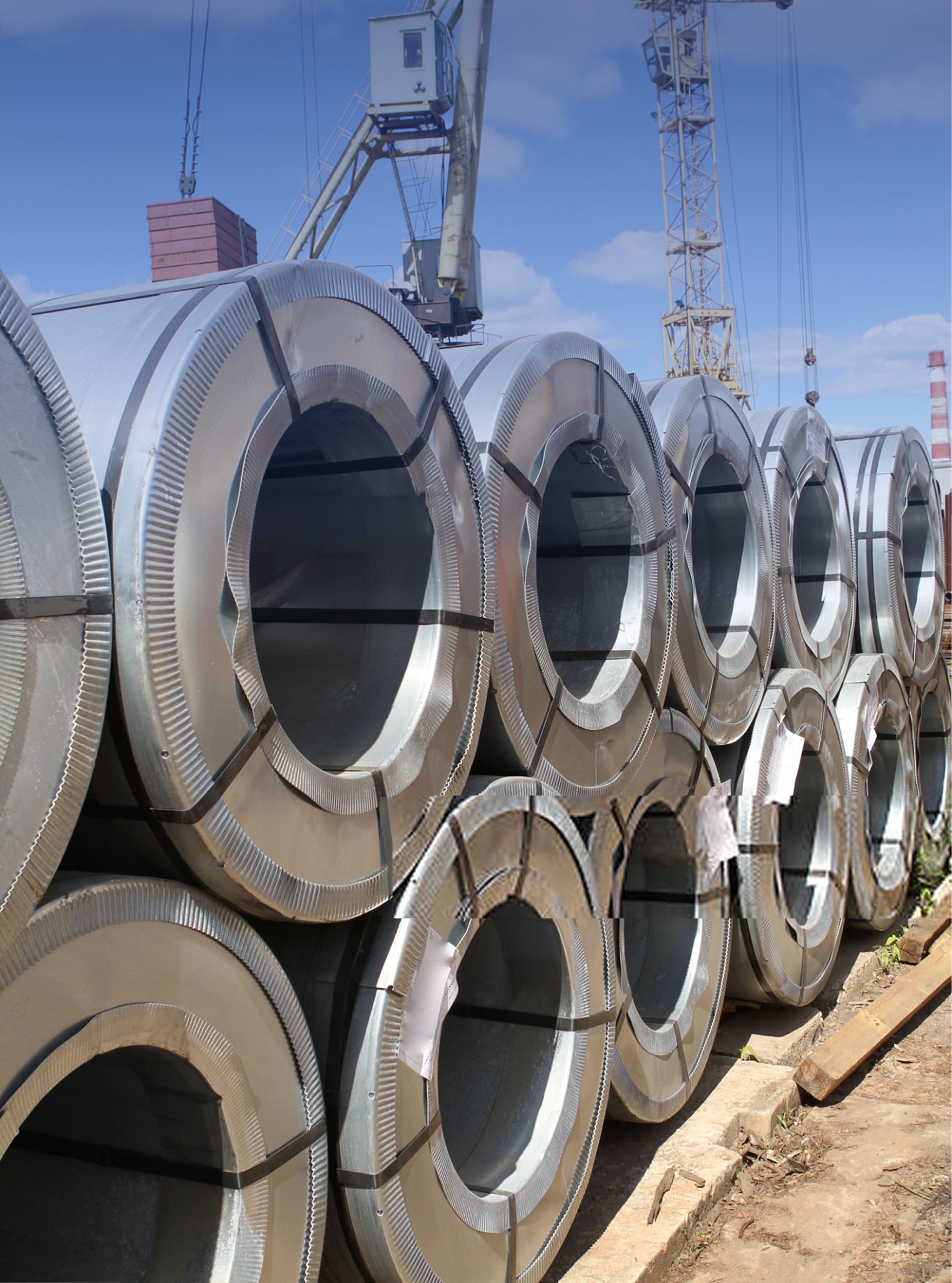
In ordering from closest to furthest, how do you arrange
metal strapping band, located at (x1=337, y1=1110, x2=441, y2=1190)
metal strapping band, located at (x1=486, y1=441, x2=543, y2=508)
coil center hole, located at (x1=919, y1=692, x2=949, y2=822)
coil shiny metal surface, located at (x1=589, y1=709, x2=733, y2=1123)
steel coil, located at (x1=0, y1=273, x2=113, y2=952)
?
steel coil, located at (x1=0, y1=273, x2=113, y2=952), metal strapping band, located at (x1=337, y1=1110, x2=441, y2=1190), metal strapping band, located at (x1=486, y1=441, x2=543, y2=508), coil shiny metal surface, located at (x1=589, y1=709, x2=733, y2=1123), coil center hole, located at (x1=919, y1=692, x2=949, y2=822)

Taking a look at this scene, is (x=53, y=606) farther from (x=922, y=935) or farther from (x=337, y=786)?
(x=922, y=935)

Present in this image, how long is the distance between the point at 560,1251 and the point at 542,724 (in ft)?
5.37

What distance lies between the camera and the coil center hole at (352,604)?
9.36 feet

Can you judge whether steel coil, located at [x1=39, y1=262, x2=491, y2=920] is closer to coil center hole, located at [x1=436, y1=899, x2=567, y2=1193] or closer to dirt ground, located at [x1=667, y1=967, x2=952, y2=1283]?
coil center hole, located at [x1=436, y1=899, x2=567, y2=1193]

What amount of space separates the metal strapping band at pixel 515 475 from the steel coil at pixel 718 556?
112cm

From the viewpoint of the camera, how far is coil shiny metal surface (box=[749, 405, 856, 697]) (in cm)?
582

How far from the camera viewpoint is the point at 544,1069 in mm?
3424

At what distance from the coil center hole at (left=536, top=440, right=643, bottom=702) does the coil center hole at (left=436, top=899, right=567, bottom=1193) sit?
874 mm

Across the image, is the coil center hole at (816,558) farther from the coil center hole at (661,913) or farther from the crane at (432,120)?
the crane at (432,120)

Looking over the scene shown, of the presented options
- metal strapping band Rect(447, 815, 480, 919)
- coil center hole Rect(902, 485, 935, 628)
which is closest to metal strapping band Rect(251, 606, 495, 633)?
metal strapping band Rect(447, 815, 480, 919)

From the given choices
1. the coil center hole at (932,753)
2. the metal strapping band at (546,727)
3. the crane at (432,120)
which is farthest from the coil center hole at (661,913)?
the crane at (432,120)

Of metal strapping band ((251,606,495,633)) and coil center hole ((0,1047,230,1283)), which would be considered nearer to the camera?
coil center hole ((0,1047,230,1283))

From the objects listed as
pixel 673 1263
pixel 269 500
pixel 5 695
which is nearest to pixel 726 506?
pixel 269 500

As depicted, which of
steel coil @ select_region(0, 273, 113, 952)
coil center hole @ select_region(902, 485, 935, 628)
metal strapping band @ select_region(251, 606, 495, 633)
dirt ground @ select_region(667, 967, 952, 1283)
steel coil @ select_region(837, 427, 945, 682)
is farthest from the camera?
coil center hole @ select_region(902, 485, 935, 628)
